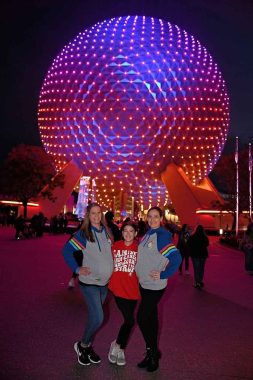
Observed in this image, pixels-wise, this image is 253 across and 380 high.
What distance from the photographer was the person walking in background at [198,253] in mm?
11066

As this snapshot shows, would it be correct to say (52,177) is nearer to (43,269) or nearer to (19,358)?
(43,269)

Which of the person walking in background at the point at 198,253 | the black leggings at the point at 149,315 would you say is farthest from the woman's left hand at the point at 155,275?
the person walking in background at the point at 198,253

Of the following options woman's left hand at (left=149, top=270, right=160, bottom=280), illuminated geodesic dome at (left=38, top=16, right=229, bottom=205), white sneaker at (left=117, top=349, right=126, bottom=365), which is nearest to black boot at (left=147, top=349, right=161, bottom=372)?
white sneaker at (left=117, top=349, right=126, bottom=365)

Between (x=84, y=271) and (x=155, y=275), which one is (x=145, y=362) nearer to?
(x=155, y=275)

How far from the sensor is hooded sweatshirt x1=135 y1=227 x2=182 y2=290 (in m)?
5.28

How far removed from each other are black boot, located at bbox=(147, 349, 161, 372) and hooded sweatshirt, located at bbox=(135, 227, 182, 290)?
0.58 metres

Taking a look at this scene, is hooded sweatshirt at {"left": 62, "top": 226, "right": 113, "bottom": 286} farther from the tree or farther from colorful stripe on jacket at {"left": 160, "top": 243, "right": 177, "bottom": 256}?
the tree

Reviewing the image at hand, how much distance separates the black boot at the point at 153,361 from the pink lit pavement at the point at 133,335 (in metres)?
0.06

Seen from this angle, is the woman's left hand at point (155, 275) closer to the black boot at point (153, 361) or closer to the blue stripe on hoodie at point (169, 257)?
the blue stripe on hoodie at point (169, 257)

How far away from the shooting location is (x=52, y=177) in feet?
135

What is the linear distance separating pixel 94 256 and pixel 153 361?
42.9 inches

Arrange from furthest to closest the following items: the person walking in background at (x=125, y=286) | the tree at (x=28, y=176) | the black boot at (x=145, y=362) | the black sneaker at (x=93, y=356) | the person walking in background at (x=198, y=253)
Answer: the tree at (x=28, y=176) → the person walking in background at (x=198, y=253) → the person walking in background at (x=125, y=286) → the black sneaker at (x=93, y=356) → the black boot at (x=145, y=362)

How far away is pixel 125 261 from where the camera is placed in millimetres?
5391

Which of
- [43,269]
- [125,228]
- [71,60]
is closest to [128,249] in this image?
[125,228]
